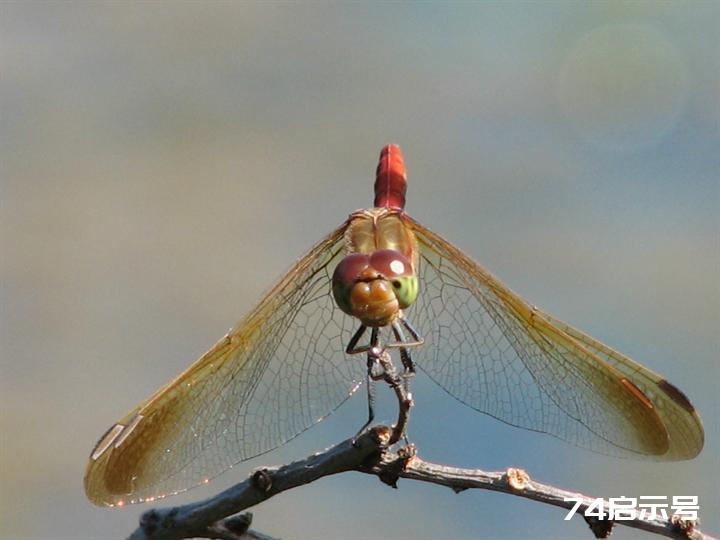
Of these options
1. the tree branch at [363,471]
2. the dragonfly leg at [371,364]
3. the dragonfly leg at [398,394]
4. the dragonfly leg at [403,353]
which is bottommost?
the tree branch at [363,471]

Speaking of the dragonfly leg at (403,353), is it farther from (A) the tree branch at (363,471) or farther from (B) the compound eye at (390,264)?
(A) the tree branch at (363,471)

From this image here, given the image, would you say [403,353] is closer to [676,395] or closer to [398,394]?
[398,394]

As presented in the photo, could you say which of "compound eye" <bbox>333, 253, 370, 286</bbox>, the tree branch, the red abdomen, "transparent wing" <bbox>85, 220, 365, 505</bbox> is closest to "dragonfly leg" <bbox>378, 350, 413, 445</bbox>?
the tree branch

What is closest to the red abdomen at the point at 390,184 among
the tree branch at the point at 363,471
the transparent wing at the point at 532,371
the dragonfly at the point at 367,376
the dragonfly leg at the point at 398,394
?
the dragonfly at the point at 367,376

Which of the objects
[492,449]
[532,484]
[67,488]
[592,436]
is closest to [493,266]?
[492,449]

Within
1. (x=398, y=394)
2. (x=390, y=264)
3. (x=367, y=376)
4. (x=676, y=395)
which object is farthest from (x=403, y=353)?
(x=676, y=395)
